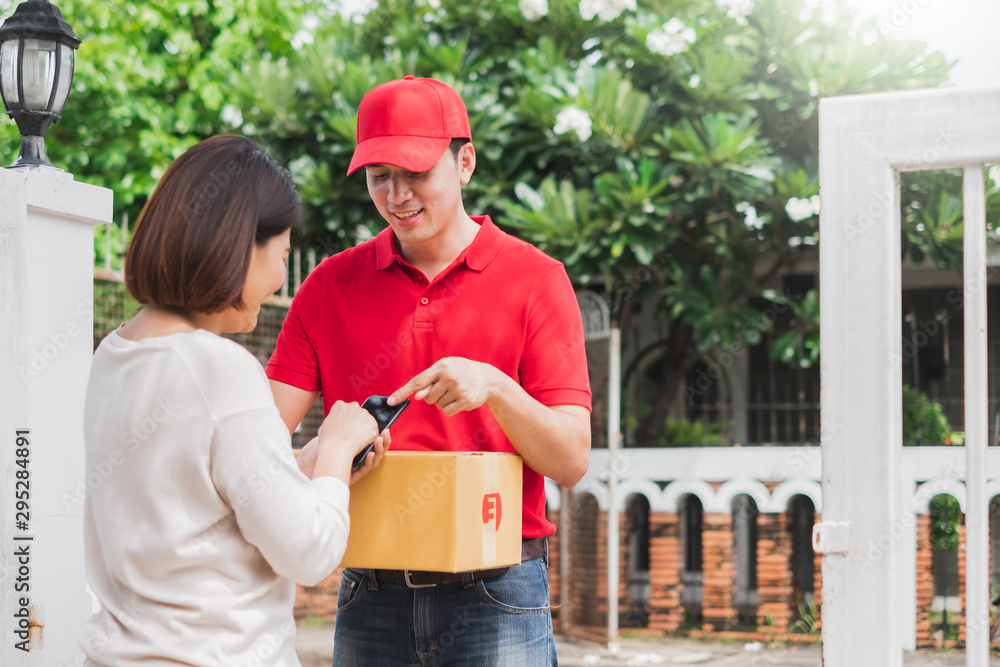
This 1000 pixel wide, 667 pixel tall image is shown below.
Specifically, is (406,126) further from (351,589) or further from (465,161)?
(351,589)

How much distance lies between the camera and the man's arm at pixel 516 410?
1.72 meters

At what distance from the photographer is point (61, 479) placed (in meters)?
2.92

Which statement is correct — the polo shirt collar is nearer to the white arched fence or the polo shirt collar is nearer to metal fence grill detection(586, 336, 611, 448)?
the white arched fence

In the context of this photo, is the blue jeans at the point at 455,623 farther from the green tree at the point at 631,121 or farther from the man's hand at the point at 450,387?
the green tree at the point at 631,121

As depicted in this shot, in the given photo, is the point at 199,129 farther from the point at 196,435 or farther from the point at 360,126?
the point at 196,435

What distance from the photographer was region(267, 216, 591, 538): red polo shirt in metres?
1.99

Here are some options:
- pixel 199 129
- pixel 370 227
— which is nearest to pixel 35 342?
pixel 370 227

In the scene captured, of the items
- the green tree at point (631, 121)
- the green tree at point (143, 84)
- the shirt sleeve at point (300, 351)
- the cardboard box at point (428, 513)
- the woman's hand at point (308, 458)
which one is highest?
the green tree at point (143, 84)

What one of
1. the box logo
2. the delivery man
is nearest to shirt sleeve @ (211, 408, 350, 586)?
the box logo

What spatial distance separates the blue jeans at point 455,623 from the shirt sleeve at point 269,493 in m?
0.60

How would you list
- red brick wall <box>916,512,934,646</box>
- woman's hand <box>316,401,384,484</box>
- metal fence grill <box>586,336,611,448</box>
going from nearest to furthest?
woman's hand <box>316,401,384,484</box>, red brick wall <box>916,512,934,646</box>, metal fence grill <box>586,336,611,448</box>

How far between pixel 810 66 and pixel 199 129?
6.79 m

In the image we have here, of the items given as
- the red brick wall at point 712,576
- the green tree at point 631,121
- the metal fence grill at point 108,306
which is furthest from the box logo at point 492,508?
the red brick wall at point 712,576

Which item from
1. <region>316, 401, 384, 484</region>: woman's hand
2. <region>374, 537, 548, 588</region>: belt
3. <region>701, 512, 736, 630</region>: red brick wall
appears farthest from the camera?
<region>701, 512, 736, 630</region>: red brick wall
